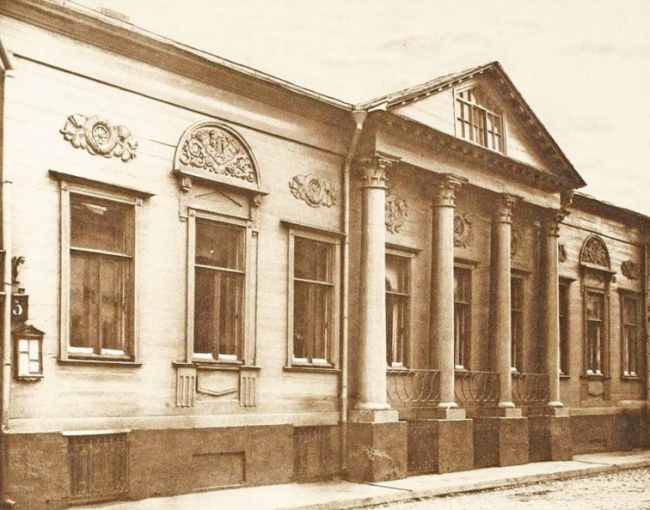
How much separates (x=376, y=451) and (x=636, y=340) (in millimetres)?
13660

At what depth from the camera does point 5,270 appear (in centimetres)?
1175

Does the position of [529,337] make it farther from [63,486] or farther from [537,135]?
[63,486]

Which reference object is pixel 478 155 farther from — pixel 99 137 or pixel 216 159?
pixel 99 137

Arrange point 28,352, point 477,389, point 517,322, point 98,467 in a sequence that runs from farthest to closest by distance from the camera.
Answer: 1. point 517,322
2. point 477,389
3. point 98,467
4. point 28,352

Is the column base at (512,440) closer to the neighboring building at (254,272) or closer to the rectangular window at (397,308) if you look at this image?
the neighboring building at (254,272)

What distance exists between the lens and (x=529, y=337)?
22453 millimetres

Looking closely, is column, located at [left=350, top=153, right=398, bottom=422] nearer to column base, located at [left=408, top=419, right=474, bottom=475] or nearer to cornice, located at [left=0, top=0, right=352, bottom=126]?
cornice, located at [left=0, top=0, right=352, bottom=126]

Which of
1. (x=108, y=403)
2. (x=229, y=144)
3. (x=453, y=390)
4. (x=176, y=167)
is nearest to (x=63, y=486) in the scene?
(x=108, y=403)

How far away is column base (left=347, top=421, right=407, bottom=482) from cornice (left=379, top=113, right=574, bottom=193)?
5.10 m

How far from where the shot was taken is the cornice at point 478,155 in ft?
57.5

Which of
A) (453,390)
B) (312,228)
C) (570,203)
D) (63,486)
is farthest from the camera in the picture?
(570,203)

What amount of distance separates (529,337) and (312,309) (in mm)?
7470

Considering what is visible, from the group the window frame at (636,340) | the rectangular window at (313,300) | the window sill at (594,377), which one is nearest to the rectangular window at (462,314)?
the rectangular window at (313,300)

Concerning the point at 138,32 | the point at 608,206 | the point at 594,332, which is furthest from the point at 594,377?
the point at 138,32
